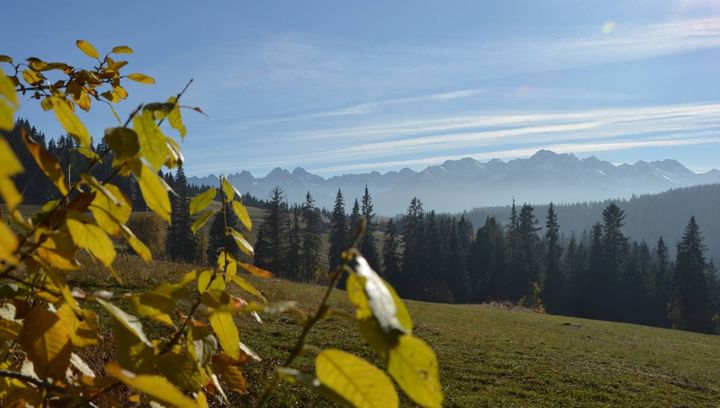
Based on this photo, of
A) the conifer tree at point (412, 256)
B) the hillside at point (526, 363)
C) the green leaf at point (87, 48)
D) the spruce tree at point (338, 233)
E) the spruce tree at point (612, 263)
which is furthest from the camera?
the spruce tree at point (338, 233)

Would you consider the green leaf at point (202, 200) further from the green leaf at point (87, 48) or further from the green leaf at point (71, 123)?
the green leaf at point (87, 48)

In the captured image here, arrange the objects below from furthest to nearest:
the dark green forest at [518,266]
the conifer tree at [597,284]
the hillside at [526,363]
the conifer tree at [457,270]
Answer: the conifer tree at [457,270] < the conifer tree at [597,284] < the dark green forest at [518,266] < the hillside at [526,363]

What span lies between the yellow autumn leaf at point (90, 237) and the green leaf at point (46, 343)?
105mm

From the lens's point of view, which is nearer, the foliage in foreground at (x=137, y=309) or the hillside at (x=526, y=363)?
the foliage in foreground at (x=137, y=309)

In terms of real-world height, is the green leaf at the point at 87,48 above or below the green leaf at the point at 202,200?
above

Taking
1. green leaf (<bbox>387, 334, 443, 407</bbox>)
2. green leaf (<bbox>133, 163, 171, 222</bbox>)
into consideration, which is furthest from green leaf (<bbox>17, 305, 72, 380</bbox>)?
green leaf (<bbox>387, 334, 443, 407</bbox>)

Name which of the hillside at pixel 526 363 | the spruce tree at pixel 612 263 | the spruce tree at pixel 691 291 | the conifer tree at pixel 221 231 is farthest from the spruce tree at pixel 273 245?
the spruce tree at pixel 691 291

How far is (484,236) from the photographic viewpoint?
66.3 metres

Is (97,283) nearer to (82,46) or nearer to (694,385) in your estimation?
(82,46)

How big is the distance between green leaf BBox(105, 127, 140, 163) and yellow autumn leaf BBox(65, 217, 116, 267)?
5.9 inches

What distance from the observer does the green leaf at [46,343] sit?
2.31 feet

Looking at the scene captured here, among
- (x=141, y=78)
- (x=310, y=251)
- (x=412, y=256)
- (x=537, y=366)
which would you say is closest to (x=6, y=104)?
(x=141, y=78)

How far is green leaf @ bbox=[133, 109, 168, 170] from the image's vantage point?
0.70m

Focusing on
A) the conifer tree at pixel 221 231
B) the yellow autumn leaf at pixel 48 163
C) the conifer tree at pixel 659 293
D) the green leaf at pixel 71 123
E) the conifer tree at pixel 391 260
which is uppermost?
the green leaf at pixel 71 123
